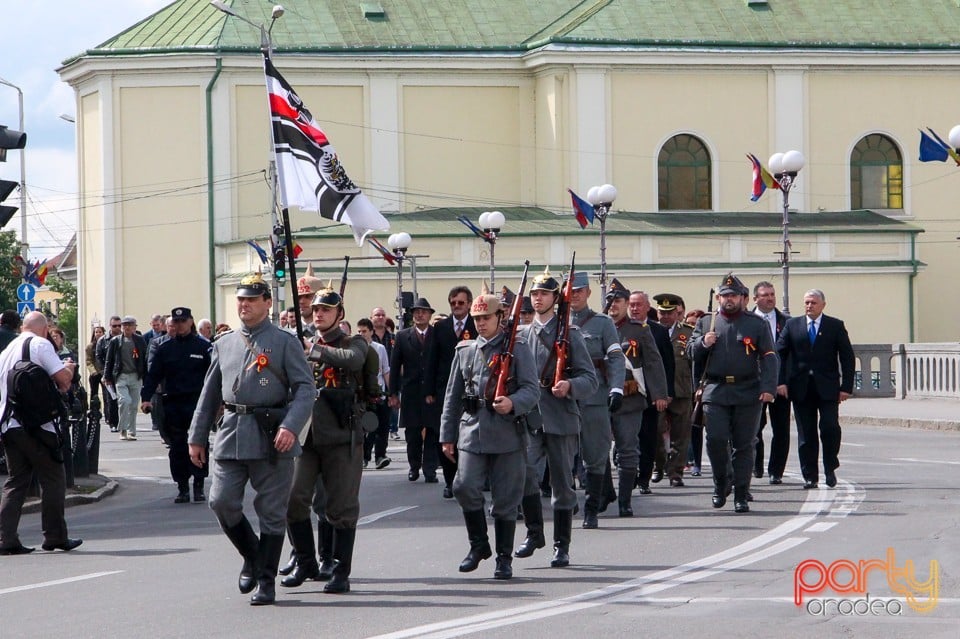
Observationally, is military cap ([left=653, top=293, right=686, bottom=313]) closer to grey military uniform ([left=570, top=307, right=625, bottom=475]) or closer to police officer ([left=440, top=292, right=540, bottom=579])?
grey military uniform ([left=570, top=307, right=625, bottom=475])

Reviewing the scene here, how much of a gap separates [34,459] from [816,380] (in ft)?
25.3

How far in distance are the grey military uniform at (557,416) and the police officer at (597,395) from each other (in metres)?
0.89

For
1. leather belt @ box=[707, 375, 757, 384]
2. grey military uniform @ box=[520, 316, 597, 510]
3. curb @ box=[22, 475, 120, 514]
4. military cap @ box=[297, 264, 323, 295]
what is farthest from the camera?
curb @ box=[22, 475, 120, 514]

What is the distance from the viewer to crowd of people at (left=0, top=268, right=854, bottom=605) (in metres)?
10.6

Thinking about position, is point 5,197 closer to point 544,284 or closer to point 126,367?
point 544,284

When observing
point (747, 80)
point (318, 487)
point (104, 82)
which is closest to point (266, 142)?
point (104, 82)

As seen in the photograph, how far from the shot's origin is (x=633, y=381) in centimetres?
1591

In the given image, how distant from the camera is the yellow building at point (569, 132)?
2026 inches

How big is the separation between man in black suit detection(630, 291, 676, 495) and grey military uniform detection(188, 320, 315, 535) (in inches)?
265

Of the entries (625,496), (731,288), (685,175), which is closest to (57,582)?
(625,496)

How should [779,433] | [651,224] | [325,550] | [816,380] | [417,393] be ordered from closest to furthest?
[325,550] → [816,380] → [779,433] → [417,393] → [651,224]

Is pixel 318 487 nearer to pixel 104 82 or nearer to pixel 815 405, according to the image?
pixel 815 405

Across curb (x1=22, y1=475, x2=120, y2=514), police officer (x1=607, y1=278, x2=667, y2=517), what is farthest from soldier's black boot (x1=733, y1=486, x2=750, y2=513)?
curb (x1=22, y1=475, x2=120, y2=514)

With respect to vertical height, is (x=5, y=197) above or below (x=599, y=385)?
above
